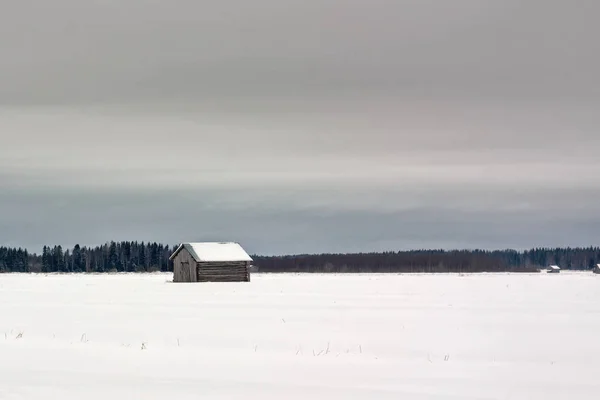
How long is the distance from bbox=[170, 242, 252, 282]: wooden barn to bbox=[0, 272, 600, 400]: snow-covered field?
37.7m

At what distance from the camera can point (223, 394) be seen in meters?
13.5

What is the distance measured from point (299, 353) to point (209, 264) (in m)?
54.4

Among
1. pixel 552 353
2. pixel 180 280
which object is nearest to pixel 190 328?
pixel 552 353

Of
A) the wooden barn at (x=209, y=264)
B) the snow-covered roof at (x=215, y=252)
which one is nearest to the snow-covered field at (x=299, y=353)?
the wooden barn at (x=209, y=264)

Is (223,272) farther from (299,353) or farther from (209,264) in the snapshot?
(299,353)

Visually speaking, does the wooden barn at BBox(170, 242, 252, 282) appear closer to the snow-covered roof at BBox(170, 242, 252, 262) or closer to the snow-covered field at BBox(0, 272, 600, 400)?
the snow-covered roof at BBox(170, 242, 252, 262)

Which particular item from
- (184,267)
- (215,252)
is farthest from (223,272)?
(184,267)

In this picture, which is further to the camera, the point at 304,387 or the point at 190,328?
the point at 190,328

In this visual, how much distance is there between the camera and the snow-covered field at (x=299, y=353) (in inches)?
555

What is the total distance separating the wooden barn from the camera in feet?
240

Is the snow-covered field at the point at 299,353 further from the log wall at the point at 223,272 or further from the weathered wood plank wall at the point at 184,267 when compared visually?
the weathered wood plank wall at the point at 184,267

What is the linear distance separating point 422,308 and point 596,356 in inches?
660

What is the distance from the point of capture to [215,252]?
2960 inches

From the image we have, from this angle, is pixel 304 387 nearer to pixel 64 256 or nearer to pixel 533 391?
pixel 533 391
